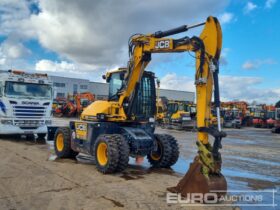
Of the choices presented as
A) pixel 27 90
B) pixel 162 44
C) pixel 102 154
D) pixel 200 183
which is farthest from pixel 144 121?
pixel 27 90

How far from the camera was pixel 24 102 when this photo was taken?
14.9 meters

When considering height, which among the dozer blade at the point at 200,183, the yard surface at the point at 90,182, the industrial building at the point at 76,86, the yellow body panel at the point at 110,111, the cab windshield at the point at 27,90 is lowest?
the yard surface at the point at 90,182

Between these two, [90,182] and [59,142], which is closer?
[90,182]

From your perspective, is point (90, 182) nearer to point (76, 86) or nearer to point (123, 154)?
point (123, 154)

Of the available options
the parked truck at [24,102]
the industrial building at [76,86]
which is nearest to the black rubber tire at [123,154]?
the parked truck at [24,102]

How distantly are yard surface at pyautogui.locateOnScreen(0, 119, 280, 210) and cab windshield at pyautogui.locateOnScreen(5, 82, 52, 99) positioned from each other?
11.3 feet

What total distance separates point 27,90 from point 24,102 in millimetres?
630

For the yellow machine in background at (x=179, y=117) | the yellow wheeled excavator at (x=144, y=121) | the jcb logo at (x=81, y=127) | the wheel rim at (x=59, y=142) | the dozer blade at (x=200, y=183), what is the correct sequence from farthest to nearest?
the yellow machine in background at (x=179, y=117) → the wheel rim at (x=59, y=142) → the jcb logo at (x=81, y=127) → the yellow wheeled excavator at (x=144, y=121) → the dozer blade at (x=200, y=183)

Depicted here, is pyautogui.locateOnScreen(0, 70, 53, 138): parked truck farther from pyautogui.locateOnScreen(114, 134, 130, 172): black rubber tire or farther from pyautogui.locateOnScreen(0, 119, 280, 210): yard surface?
pyautogui.locateOnScreen(114, 134, 130, 172): black rubber tire

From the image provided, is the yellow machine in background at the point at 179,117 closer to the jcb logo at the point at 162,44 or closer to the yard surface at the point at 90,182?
the yard surface at the point at 90,182

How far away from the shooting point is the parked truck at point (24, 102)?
14719 millimetres

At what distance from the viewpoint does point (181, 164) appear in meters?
10.9

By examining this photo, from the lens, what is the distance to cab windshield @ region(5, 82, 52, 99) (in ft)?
48.5

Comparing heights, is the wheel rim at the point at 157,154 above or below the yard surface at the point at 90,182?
above
